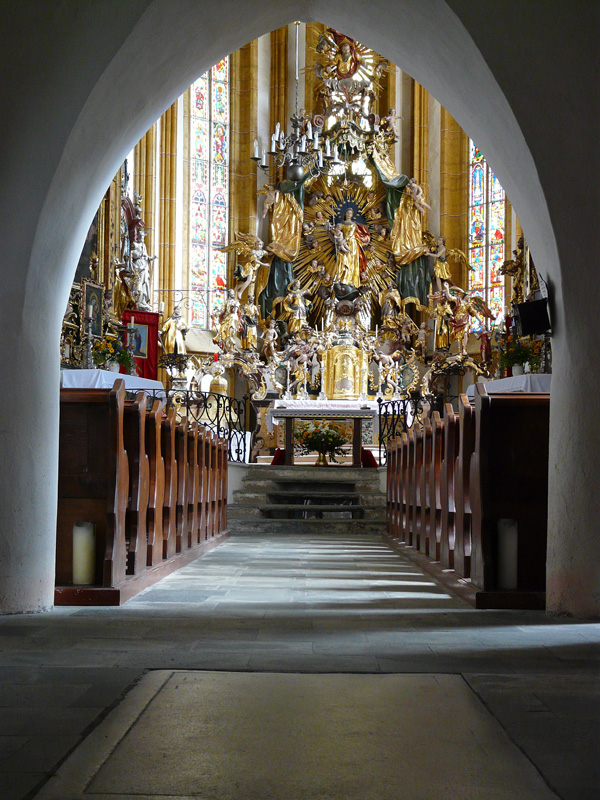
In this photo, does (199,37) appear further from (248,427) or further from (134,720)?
(248,427)

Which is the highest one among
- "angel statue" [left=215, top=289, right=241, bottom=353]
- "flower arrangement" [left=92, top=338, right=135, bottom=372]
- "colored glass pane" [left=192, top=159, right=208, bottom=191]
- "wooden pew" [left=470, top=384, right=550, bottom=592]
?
"colored glass pane" [left=192, top=159, right=208, bottom=191]

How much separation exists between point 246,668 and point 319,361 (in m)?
14.5

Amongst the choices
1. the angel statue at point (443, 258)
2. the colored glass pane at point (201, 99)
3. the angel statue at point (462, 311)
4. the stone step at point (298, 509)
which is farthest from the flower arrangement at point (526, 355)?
the colored glass pane at point (201, 99)

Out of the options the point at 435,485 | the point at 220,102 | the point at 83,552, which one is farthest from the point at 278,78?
the point at 83,552

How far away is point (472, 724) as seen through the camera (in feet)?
7.28

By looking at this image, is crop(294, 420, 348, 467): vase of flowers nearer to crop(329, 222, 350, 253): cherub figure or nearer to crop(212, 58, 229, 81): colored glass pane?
A: crop(329, 222, 350, 253): cherub figure

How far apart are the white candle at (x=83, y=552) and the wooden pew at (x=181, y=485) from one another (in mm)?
1918

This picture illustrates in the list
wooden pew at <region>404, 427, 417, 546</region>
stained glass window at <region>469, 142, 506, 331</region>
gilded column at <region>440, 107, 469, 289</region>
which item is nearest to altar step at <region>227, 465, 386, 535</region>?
wooden pew at <region>404, 427, 417, 546</region>

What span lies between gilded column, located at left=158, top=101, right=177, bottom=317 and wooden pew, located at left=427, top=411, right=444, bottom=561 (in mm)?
12521

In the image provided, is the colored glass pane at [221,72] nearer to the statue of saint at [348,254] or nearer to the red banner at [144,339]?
the statue of saint at [348,254]

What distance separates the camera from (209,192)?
19234 millimetres

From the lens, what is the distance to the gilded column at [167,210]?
18.0 metres

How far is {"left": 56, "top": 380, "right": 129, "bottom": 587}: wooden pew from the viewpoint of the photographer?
445cm

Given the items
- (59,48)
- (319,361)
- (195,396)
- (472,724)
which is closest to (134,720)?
(472,724)
